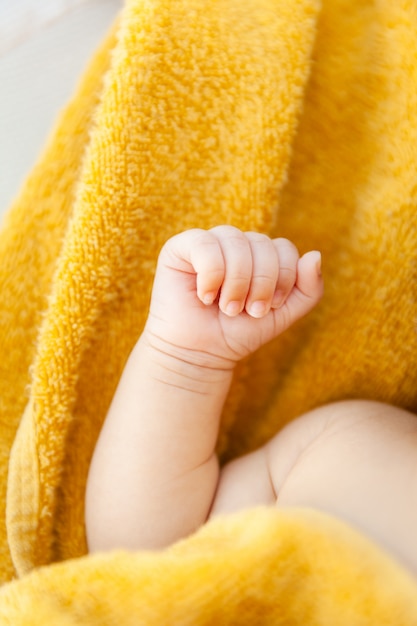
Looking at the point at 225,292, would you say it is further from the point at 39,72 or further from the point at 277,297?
the point at 39,72

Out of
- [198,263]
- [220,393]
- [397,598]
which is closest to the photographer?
[397,598]

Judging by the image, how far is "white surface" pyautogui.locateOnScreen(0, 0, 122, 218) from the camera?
3.28 ft

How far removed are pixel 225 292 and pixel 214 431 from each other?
19cm

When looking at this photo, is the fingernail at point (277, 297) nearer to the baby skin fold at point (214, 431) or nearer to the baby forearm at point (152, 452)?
the baby skin fold at point (214, 431)

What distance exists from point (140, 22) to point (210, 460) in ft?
1.64

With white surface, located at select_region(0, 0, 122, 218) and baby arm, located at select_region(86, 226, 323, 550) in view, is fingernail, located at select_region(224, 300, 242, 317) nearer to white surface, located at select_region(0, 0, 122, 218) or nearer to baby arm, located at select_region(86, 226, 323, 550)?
baby arm, located at select_region(86, 226, 323, 550)

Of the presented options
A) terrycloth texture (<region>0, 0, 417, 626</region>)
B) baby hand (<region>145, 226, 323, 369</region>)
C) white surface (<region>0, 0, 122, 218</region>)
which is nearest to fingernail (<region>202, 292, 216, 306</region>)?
baby hand (<region>145, 226, 323, 369</region>)

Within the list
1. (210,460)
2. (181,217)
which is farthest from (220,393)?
(181,217)

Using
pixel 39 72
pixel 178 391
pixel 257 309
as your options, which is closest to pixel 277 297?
pixel 257 309

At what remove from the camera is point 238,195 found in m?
0.82

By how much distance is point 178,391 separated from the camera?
0.75 meters

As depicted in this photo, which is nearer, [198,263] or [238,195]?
[198,263]

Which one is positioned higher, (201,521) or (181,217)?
(181,217)

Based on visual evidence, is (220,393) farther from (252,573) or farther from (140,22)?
(140,22)
